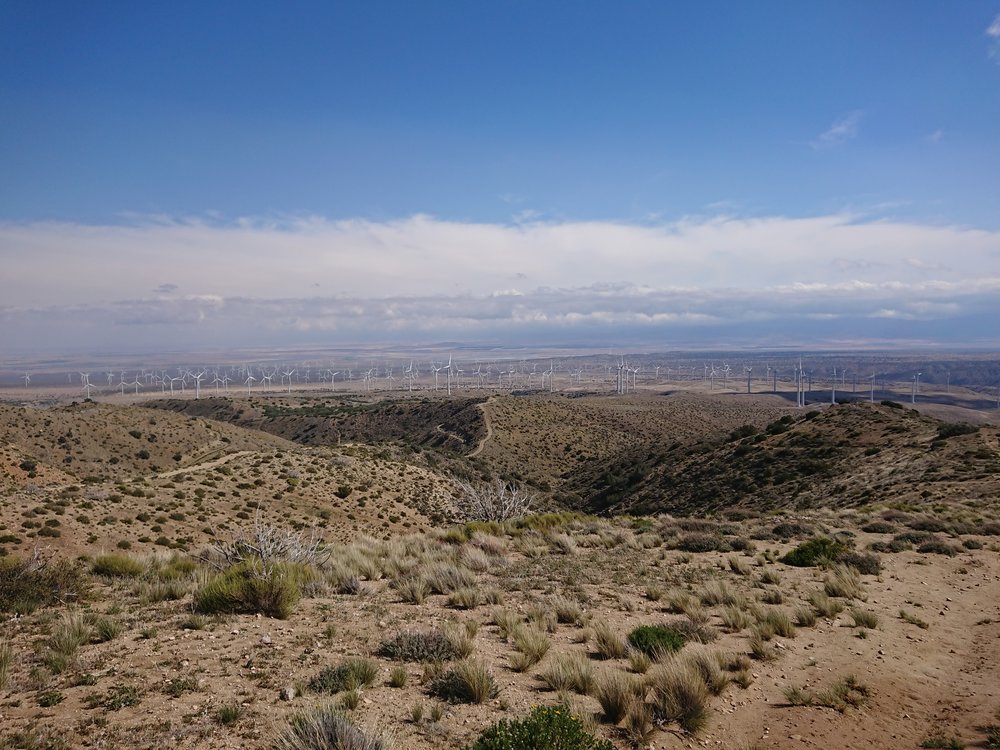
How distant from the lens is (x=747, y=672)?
831 cm

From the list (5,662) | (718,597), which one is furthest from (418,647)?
(718,597)

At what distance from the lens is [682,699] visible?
7043 mm

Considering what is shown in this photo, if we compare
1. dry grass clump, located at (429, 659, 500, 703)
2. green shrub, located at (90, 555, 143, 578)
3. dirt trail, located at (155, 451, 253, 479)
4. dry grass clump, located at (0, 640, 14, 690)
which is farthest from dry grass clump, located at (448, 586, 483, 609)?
dirt trail, located at (155, 451, 253, 479)

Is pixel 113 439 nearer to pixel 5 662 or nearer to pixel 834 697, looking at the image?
pixel 5 662

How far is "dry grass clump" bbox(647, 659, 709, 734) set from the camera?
689 cm

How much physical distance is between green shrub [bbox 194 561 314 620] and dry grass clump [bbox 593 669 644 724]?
5.30 metres

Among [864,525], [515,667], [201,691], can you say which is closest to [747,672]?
[515,667]

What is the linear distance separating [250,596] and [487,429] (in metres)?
66.7

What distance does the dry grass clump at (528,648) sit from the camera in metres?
8.10

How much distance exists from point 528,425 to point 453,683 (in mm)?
72992

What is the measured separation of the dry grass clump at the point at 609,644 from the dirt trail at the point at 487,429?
54.7m

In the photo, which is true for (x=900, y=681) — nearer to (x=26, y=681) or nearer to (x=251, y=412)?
(x=26, y=681)

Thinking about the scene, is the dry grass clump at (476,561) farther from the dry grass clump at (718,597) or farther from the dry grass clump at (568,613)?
the dry grass clump at (718,597)

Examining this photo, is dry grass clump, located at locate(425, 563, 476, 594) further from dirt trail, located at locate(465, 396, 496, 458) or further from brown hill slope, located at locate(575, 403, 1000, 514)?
dirt trail, located at locate(465, 396, 496, 458)
